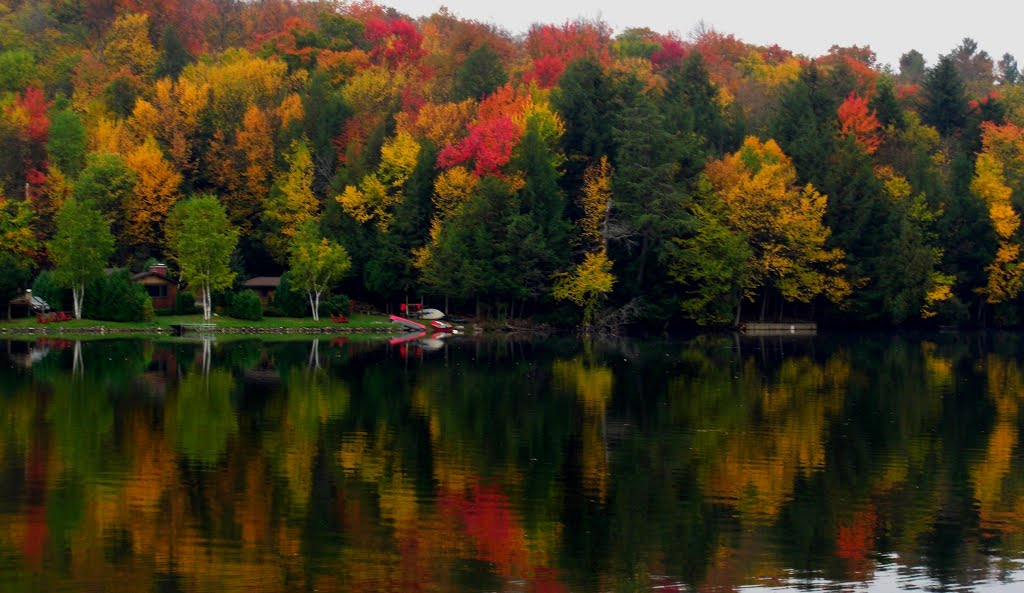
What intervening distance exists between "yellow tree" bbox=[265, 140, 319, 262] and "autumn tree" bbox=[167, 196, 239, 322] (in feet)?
23.3

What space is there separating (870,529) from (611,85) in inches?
2837

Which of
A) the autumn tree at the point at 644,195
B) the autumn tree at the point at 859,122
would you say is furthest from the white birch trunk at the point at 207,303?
the autumn tree at the point at 859,122

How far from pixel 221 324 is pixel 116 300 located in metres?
6.66

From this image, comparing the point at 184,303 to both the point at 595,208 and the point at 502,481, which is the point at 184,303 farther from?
the point at 502,481

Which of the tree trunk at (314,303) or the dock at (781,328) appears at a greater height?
the tree trunk at (314,303)

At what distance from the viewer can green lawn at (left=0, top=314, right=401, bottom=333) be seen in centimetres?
7950

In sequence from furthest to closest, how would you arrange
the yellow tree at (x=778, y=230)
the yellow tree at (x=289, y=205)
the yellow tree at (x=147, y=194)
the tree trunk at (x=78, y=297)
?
the yellow tree at (x=289, y=205) < the yellow tree at (x=147, y=194) < the yellow tree at (x=778, y=230) < the tree trunk at (x=78, y=297)

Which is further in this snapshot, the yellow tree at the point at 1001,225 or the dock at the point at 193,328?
the yellow tree at the point at 1001,225

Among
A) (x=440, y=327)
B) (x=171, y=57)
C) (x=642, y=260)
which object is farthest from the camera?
(x=171, y=57)

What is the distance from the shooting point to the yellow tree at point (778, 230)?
9212 centimetres

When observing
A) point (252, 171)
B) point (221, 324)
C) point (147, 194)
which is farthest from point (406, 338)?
point (147, 194)

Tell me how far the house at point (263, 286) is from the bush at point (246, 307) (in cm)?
680

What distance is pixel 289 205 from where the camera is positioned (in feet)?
311

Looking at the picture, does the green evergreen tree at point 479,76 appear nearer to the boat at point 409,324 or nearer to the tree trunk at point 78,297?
the boat at point 409,324
